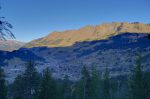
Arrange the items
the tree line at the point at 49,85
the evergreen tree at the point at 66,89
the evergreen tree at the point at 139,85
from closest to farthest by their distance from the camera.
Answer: the tree line at the point at 49,85
the evergreen tree at the point at 139,85
the evergreen tree at the point at 66,89

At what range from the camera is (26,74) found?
2292 inches

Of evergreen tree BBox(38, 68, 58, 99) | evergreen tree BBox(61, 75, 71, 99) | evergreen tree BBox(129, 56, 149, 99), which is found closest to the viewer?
evergreen tree BBox(38, 68, 58, 99)

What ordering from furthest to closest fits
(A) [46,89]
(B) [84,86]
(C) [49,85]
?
(B) [84,86] → (C) [49,85] → (A) [46,89]

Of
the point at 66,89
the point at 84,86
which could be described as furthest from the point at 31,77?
the point at 66,89

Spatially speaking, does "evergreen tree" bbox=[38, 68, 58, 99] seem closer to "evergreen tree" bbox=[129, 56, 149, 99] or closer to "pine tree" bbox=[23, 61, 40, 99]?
"pine tree" bbox=[23, 61, 40, 99]

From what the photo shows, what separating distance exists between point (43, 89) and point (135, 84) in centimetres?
1883

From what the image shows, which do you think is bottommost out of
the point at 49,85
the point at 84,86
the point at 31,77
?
the point at 84,86

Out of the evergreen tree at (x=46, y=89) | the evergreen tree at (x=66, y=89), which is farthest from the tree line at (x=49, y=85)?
the evergreen tree at (x=66, y=89)

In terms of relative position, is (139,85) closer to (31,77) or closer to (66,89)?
(31,77)

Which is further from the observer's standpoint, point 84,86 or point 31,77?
point 84,86

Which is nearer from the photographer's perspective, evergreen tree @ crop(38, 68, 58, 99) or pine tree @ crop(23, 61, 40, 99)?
evergreen tree @ crop(38, 68, 58, 99)

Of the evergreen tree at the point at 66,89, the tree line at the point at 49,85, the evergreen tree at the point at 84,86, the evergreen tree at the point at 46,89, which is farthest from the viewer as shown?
the evergreen tree at the point at 66,89

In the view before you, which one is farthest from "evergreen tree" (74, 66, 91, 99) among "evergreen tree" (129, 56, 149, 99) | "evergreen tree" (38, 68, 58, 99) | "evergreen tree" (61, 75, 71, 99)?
"evergreen tree" (61, 75, 71, 99)

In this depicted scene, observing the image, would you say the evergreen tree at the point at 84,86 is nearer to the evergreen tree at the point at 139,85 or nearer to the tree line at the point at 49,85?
the tree line at the point at 49,85
